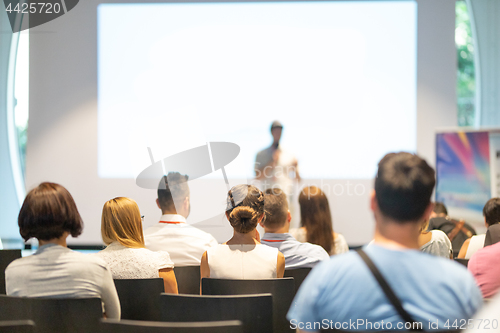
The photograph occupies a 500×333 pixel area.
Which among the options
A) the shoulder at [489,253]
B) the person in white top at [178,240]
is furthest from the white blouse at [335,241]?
the shoulder at [489,253]

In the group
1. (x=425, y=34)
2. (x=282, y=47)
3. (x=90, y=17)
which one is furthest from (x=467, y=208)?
(x=90, y=17)

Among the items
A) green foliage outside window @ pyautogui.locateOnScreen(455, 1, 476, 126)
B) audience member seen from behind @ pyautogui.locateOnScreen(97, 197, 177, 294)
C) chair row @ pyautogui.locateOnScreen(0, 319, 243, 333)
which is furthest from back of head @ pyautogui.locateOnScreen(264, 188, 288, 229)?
green foliage outside window @ pyautogui.locateOnScreen(455, 1, 476, 126)

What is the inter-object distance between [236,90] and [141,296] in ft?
13.2

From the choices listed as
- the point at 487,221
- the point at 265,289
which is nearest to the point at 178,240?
the point at 265,289

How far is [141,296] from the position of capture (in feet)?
5.64

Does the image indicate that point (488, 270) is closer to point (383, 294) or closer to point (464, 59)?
point (383, 294)

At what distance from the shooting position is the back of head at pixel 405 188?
99cm

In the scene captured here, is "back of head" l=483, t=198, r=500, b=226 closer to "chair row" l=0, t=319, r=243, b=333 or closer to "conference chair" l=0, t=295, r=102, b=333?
"chair row" l=0, t=319, r=243, b=333

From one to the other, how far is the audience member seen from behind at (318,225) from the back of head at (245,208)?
0.69 metres

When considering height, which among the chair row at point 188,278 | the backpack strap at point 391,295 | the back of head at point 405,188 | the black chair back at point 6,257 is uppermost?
the back of head at point 405,188

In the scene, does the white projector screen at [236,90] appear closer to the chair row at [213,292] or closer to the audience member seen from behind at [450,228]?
the audience member seen from behind at [450,228]

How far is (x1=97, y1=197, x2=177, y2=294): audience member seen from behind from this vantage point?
1893 mm

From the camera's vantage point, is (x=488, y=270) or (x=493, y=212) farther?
(x=493, y=212)

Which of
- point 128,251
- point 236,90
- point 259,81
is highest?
point 259,81
